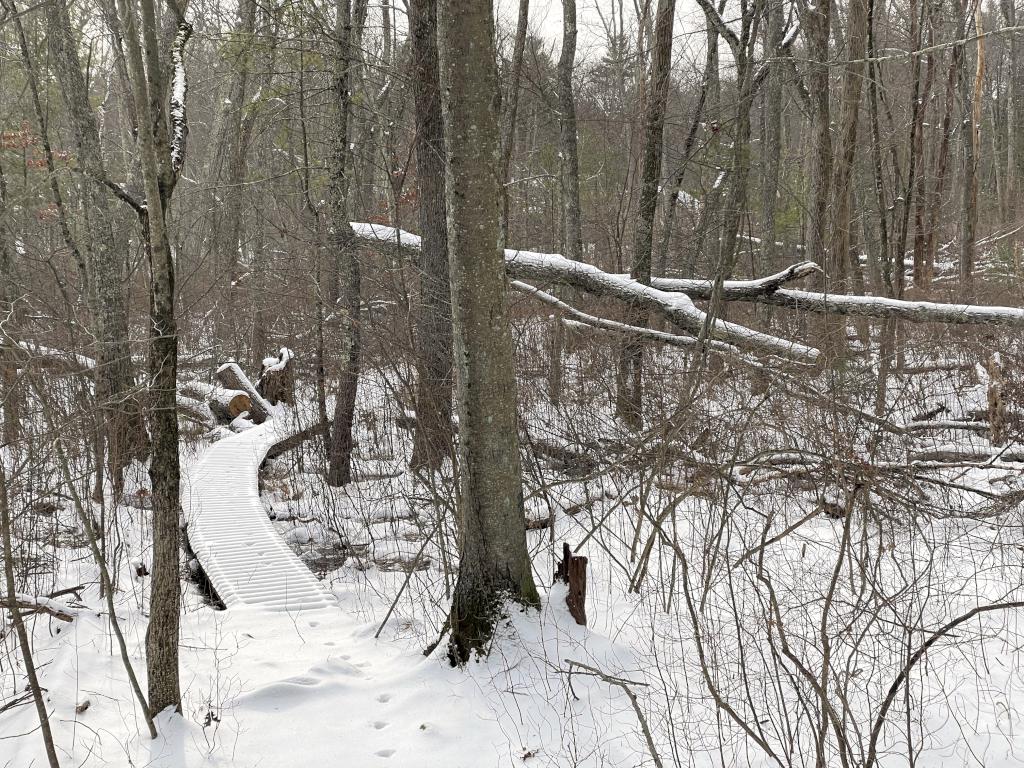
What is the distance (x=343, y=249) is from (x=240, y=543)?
3.04m

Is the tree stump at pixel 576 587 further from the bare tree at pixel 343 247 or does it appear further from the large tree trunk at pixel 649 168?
the large tree trunk at pixel 649 168

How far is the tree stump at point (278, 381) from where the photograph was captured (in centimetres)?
1152

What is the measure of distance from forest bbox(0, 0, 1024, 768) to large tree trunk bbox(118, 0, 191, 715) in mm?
14

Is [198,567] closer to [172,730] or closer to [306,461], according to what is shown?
[172,730]

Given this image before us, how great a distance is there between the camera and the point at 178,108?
3.05 metres

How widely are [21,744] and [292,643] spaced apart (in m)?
1.36

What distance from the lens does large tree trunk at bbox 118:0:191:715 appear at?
9.09ft

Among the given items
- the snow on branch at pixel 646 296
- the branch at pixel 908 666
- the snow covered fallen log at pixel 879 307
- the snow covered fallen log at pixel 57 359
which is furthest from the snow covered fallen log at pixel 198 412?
the branch at pixel 908 666

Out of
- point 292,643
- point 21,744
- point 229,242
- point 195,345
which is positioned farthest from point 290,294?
point 21,744

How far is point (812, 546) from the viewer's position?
518cm

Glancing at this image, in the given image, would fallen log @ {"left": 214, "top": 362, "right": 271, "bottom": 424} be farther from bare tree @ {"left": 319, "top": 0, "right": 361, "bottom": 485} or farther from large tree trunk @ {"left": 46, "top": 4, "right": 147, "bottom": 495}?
bare tree @ {"left": 319, "top": 0, "right": 361, "bottom": 485}

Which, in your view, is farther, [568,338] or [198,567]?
[568,338]

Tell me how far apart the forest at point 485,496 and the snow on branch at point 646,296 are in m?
0.04


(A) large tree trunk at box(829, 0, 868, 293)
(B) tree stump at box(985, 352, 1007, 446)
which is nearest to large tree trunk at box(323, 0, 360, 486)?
(A) large tree trunk at box(829, 0, 868, 293)
